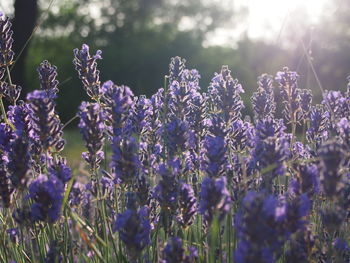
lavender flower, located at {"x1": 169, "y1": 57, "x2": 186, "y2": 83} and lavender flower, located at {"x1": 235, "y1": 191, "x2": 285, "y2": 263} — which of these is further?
lavender flower, located at {"x1": 169, "y1": 57, "x2": 186, "y2": 83}

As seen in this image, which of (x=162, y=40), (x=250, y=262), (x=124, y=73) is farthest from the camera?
(x=162, y=40)

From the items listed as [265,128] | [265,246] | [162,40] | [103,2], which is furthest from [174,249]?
[103,2]

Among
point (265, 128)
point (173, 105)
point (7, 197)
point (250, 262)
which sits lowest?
point (250, 262)

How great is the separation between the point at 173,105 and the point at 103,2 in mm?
30730

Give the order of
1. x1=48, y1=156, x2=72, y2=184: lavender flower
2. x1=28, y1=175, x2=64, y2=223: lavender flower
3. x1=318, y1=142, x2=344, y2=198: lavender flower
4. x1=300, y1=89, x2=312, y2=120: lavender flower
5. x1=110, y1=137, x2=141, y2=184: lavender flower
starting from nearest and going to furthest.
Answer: x1=318, y1=142, x2=344, y2=198: lavender flower
x1=28, y1=175, x2=64, y2=223: lavender flower
x1=110, y1=137, x2=141, y2=184: lavender flower
x1=48, y1=156, x2=72, y2=184: lavender flower
x1=300, y1=89, x2=312, y2=120: lavender flower

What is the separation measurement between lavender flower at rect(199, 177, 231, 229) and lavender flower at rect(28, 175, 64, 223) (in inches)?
20.8

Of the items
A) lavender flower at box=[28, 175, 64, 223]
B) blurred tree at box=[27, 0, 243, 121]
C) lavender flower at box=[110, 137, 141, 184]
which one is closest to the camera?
lavender flower at box=[28, 175, 64, 223]

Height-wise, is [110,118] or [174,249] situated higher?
[110,118]

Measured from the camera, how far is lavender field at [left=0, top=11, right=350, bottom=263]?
181 cm

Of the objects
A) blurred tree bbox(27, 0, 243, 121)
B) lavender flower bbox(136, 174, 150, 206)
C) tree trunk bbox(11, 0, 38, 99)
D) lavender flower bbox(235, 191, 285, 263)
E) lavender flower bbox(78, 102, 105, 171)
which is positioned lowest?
lavender flower bbox(235, 191, 285, 263)

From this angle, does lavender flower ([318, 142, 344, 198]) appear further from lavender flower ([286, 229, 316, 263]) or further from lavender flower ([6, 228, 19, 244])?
lavender flower ([6, 228, 19, 244])

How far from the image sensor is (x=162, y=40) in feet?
81.7

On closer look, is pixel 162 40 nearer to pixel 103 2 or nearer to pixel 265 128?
pixel 103 2

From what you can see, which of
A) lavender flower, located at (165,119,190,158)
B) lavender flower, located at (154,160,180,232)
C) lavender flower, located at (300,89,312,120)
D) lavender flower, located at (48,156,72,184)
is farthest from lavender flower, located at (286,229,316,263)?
lavender flower, located at (300,89,312,120)
